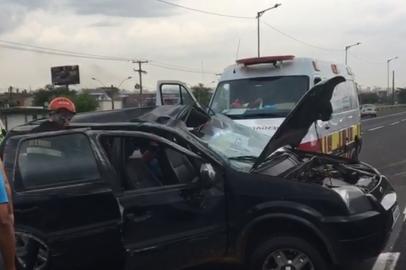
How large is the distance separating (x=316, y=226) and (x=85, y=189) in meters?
1.79

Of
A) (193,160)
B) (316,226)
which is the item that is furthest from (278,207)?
(193,160)

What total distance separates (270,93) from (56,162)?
234 inches

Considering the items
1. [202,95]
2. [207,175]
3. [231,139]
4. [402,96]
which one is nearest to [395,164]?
[231,139]

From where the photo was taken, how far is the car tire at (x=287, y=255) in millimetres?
4770

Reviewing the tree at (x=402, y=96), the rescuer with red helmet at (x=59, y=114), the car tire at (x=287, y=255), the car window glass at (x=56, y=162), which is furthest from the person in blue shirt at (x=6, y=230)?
the tree at (x=402, y=96)

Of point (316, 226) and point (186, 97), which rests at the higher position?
point (186, 97)

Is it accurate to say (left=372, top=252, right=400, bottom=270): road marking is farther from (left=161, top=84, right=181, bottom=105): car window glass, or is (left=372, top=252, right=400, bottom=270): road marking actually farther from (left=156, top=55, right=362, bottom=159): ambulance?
(left=161, top=84, right=181, bottom=105): car window glass

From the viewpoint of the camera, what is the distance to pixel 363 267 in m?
5.58

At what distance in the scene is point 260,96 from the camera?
1041 cm

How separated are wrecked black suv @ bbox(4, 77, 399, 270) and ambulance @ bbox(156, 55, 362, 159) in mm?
4298

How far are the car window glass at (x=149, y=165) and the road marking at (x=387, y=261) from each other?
2.07 m

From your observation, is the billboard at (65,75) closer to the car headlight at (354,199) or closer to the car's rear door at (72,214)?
the car's rear door at (72,214)

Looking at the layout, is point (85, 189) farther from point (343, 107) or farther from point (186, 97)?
point (343, 107)

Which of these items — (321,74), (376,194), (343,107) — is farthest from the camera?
(343,107)
